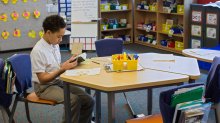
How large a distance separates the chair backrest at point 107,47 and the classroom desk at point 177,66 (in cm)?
72

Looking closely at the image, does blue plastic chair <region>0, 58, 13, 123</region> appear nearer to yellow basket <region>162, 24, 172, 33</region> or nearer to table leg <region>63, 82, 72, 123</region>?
table leg <region>63, 82, 72, 123</region>

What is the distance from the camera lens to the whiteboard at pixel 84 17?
21.9 feet

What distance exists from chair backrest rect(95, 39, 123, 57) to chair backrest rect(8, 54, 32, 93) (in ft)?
3.07

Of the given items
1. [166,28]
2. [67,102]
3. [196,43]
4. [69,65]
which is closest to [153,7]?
[166,28]

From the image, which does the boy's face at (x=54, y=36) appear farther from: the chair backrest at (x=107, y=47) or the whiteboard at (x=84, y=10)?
the whiteboard at (x=84, y=10)

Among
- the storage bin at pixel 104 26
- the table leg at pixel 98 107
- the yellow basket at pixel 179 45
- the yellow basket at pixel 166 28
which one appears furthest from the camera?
the storage bin at pixel 104 26

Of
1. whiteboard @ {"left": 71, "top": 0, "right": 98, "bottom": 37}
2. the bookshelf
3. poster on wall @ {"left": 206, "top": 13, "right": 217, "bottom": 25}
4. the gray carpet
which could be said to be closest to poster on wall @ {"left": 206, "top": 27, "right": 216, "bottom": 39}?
poster on wall @ {"left": 206, "top": 13, "right": 217, "bottom": 25}

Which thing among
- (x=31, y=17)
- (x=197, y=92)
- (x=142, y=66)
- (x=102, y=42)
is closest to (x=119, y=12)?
(x=31, y=17)

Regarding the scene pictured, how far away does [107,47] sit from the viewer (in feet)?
13.0

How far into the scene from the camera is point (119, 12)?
25.8ft

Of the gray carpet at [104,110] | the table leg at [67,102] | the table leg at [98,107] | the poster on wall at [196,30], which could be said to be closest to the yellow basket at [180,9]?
the poster on wall at [196,30]

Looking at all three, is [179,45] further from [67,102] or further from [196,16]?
[67,102]

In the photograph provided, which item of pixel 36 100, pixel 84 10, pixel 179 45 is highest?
pixel 84 10

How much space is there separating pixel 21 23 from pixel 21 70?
13.4 feet
